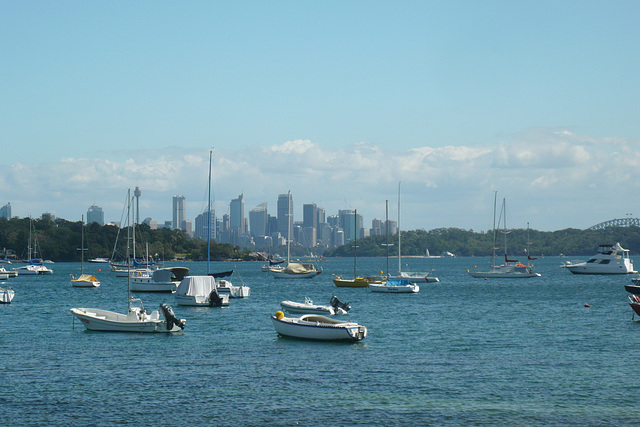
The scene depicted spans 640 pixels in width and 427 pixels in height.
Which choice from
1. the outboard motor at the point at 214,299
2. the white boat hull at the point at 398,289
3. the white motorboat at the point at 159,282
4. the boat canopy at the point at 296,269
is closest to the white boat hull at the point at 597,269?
the boat canopy at the point at 296,269

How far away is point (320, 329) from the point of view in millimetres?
50562

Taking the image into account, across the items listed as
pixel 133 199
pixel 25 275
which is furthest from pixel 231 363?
pixel 25 275

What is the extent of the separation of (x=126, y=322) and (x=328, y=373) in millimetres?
21916

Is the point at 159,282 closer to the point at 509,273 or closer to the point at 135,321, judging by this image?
the point at 135,321

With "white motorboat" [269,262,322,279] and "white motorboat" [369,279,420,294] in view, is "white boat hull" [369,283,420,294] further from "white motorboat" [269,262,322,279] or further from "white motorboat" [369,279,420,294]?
"white motorboat" [269,262,322,279]

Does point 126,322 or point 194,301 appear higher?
point 126,322

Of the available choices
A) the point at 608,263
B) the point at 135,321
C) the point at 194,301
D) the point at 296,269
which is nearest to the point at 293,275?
the point at 296,269

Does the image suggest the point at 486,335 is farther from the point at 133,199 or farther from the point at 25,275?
the point at 25,275

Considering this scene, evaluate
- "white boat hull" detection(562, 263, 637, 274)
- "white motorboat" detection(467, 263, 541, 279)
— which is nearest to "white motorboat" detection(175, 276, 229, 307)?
"white motorboat" detection(467, 263, 541, 279)

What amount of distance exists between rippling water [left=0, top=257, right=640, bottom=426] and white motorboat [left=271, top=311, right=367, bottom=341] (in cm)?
72

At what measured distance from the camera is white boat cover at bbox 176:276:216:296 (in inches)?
3152

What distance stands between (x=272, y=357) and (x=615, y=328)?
30.9m

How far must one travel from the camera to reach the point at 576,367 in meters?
41.5

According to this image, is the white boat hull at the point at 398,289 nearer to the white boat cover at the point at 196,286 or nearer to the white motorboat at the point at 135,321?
the white boat cover at the point at 196,286
